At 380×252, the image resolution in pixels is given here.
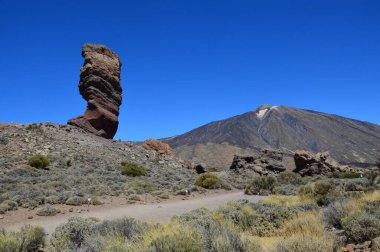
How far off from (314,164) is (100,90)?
2354 cm

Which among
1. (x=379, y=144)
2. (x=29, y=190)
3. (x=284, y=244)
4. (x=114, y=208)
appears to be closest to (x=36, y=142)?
(x=29, y=190)

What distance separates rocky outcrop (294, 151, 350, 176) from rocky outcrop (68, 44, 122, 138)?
20073 mm

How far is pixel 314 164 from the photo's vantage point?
1666 inches

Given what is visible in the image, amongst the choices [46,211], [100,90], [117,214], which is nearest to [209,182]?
[117,214]

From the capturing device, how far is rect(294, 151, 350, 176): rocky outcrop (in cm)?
4181

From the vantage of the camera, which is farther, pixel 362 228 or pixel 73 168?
pixel 73 168

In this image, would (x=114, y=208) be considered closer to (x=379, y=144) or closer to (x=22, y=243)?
(x=22, y=243)

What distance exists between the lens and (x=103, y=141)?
1641 inches

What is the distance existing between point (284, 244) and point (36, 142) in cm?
3374

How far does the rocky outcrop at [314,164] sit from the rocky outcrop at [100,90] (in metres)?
20.1

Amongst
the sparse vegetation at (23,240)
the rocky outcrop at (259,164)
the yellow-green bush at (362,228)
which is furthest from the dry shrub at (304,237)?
the rocky outcrop at (259,164)

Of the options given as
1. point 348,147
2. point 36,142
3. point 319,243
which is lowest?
point 319,243

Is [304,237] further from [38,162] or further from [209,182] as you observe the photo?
[38,162]

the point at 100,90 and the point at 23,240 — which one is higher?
the point at 100,90
